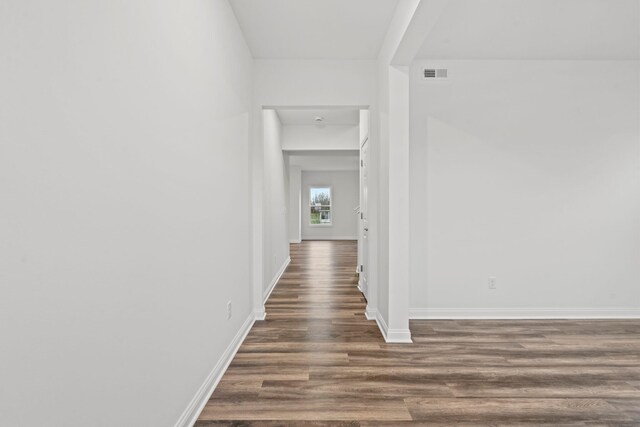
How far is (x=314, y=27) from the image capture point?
301 centimetres

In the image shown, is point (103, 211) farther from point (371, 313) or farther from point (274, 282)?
point (274, 282)

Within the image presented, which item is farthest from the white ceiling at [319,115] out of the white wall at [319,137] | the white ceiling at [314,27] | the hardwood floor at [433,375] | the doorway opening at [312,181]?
the hardwood floor at [433,375]

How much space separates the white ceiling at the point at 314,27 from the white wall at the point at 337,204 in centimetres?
848

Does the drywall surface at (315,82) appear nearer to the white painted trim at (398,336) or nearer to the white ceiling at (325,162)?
the white painted trim at (398,336)

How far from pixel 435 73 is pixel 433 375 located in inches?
115

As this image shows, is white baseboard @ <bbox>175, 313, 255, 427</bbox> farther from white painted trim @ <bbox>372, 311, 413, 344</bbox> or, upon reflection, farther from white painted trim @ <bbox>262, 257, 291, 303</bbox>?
white painted trim @ <bbox>372, 311, 413, 344</bbox>

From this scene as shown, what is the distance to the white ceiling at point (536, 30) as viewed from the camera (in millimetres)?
2668

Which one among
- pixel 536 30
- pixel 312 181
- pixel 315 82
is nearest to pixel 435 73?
pixel 536 30

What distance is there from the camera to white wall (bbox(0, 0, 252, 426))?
2.61ft

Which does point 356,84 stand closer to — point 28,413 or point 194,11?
point 194,11

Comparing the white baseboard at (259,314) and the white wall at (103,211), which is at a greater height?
the white wall at (103,211)

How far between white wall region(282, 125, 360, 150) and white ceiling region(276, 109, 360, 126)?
0.17 metres

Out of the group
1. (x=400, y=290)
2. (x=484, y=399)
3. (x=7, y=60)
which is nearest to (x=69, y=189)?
(x=7, y=60)

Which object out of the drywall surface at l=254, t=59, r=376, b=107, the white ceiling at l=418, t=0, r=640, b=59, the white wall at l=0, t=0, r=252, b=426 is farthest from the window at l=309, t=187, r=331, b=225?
the white wall at l=0, t=0, r=252, b=426
